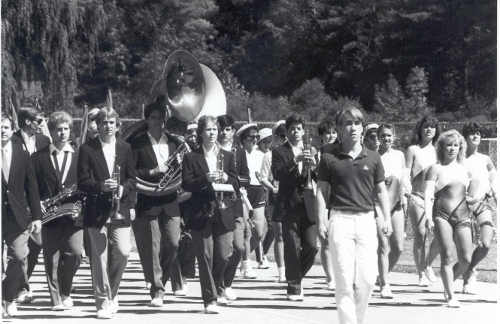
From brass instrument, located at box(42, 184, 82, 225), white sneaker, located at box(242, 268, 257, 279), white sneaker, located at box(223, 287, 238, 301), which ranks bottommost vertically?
white sneaker, located at box(242, 268, 257, 279)

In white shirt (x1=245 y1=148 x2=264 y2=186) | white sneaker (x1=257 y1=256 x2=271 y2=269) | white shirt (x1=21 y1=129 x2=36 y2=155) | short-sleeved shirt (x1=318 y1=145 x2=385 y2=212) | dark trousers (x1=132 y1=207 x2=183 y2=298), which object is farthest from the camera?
white sneaker (x1=257 y1=256 x2=271 y2=269)

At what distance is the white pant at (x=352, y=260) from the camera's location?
10.0 meters

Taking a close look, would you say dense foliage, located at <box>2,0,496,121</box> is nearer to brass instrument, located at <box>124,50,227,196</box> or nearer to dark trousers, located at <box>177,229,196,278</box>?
brass instrument, located at <box>124,50,227,196</box>

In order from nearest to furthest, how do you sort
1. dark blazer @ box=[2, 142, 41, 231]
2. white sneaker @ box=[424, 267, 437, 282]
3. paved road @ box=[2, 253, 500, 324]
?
dark blazer @ box=[2, 142, 41, 231]
paved road @ box=[2, 253, 500, 324]
white sneaker @ box=[424, 267, 437, 282]

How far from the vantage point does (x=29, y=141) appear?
13898mm

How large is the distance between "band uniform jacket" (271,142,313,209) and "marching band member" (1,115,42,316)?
9.38ft

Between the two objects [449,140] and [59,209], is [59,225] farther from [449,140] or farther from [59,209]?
[449,140]

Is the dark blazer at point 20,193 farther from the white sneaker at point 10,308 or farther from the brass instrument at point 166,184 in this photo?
the brass instrument at point 166,184

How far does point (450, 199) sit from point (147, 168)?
3.03 metres

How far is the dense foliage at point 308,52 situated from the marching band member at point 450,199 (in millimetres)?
25087

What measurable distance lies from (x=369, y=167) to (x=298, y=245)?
3.08 m

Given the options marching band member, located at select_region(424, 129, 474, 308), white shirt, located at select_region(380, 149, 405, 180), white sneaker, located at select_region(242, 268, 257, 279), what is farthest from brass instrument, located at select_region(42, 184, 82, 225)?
white sneaker, located at select_region(242, 268, 257, 279)

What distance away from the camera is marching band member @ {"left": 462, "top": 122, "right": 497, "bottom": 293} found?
13281 millimetres

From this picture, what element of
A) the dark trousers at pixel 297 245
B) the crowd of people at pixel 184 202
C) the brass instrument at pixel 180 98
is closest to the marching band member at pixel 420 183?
the crowd of people at pixel 184 202
